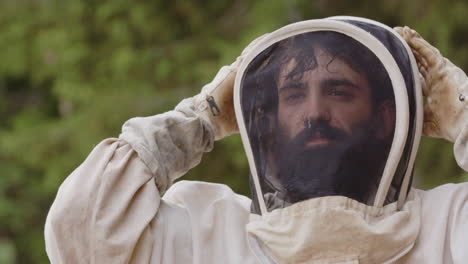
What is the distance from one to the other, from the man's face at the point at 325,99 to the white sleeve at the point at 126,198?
1.16ft

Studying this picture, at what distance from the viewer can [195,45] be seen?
8.10 meters

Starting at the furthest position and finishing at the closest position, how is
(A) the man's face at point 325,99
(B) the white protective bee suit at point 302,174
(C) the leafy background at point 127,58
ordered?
(C) the leafy background at point 127,58, (A) the man's face at point 325,99, (B) the white protective bee suit at point 302,174

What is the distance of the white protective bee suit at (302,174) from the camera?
2.92m

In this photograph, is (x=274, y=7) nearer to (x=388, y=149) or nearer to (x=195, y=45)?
(x=195, y=45)

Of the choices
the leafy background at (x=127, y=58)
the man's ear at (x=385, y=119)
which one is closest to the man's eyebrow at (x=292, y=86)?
the man's ear at (x=385, y=119)

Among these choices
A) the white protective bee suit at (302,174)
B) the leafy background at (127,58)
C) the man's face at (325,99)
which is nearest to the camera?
the white protective bee suit at (302,174)

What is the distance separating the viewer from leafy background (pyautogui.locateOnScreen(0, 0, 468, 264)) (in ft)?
23.3

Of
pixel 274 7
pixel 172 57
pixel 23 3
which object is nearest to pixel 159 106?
pixel 172 57

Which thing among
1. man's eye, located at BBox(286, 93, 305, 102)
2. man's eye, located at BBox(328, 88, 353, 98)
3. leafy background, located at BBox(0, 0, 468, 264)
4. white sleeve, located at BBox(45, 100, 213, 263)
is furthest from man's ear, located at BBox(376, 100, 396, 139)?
leafy background, located at BBox(0, 0, 468, 264)

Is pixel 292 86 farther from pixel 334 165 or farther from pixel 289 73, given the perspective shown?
pixel 334 165

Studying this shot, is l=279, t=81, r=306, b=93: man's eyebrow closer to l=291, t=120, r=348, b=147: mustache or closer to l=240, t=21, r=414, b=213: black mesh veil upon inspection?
l=240, t=21, r=414, b=213: black mesh veil

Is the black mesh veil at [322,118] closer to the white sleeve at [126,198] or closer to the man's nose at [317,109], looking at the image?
the man's nose at [317,109]

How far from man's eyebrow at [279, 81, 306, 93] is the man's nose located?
0.16ft

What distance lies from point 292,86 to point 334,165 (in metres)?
0.30
